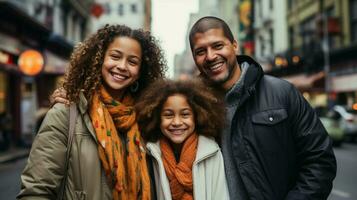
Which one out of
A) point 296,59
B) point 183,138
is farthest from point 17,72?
point 296,59

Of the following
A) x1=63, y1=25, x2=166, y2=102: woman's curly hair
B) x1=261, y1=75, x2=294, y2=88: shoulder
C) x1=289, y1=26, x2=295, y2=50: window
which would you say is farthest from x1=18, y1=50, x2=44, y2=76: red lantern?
x1=289, y1=26, x2=295, y2=50: window

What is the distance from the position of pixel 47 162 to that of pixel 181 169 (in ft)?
2.76

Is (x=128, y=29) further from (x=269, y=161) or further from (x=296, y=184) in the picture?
(x=296, y=184)

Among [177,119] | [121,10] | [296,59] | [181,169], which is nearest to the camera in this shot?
[181,169]

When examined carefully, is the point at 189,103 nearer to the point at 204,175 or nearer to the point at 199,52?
the point at 199,52

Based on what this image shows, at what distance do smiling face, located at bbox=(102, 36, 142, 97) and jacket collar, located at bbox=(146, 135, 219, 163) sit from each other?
45 centimetres

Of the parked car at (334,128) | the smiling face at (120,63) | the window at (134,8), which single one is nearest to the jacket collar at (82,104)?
the smiling face at (120,63)

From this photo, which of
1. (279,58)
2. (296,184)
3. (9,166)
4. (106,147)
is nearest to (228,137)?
(296,184)

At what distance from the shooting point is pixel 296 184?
9.11 ft

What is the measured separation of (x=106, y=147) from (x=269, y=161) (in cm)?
99

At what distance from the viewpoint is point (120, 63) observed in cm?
297

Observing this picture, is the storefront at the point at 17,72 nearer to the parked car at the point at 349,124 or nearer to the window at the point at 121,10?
the parked car at the point at 349,124

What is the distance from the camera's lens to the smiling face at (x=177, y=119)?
10.1 ft

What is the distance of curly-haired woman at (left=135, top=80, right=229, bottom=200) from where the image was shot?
2.84 meters
